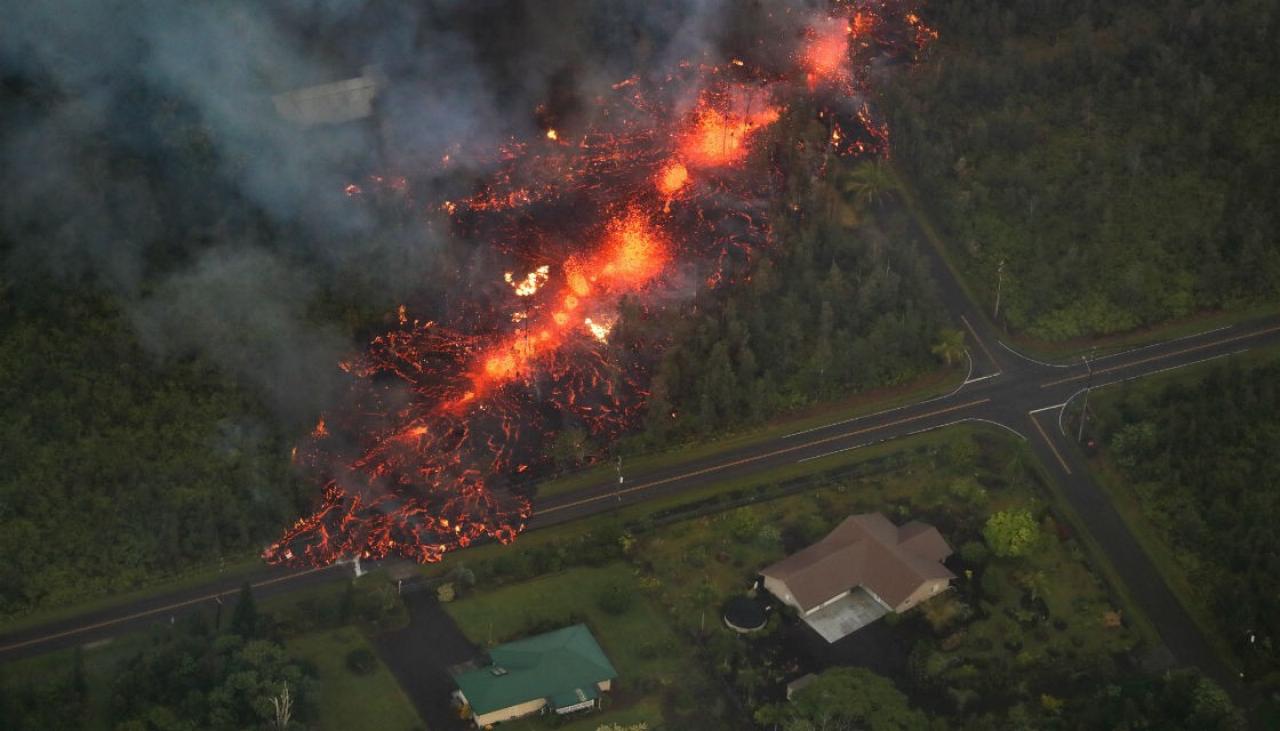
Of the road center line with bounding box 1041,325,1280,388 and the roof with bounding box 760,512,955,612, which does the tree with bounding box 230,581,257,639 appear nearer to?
the roof with bounding box 760,512,955,612

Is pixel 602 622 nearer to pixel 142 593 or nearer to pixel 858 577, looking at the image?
pixel 858 577

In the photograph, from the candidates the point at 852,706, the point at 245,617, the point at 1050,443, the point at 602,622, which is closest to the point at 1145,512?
the point at 1050,443

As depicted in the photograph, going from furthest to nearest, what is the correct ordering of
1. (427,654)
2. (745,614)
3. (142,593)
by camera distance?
1. (142,593)
2. (745,614)
3. (427,654)

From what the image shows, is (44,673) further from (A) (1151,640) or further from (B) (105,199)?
(A) (1151,640)

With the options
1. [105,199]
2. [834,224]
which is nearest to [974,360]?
[834,224]

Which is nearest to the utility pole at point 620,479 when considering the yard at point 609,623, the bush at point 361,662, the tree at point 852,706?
the yard at point 609,623

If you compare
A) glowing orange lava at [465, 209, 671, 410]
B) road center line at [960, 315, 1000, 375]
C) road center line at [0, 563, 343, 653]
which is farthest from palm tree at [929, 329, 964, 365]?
road center line at [0, 563, 343, 653]
